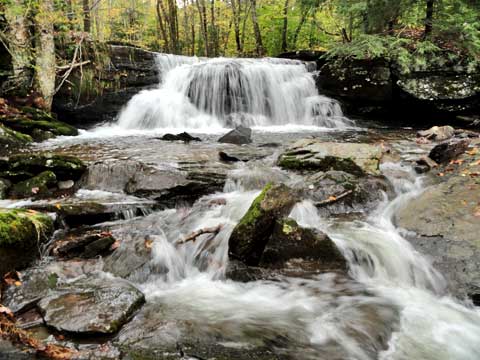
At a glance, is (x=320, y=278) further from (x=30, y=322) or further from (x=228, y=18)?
(x=228, y=18)

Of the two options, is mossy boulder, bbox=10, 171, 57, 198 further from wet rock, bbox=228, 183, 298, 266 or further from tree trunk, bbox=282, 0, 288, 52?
tree trunk, bbox=282, 0, 288, 52

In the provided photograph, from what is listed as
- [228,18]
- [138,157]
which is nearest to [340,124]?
[138,157]

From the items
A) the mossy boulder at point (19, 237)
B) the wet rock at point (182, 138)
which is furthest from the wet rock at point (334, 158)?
the mossy boulder at point (19, 237)

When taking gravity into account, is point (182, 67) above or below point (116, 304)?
above

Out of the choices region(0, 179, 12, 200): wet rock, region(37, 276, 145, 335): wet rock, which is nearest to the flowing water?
region(37, 276, 145, 335): wet rock

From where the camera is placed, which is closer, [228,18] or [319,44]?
[319,44]

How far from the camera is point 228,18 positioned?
2766 centimetres

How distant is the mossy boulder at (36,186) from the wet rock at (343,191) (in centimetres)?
414

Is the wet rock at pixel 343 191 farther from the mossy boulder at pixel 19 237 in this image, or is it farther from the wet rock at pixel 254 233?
the mossy boulder at pixel 19 237

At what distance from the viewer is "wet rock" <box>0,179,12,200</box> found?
555 cm

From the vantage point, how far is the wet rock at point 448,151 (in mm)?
6787

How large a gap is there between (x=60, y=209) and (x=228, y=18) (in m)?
26.2

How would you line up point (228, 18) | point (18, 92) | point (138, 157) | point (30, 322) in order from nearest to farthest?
1. point (30, 322)
2. point (138, 157)
3. point (18, 92)
4. point (228, 18)

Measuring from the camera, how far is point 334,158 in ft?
21.5
